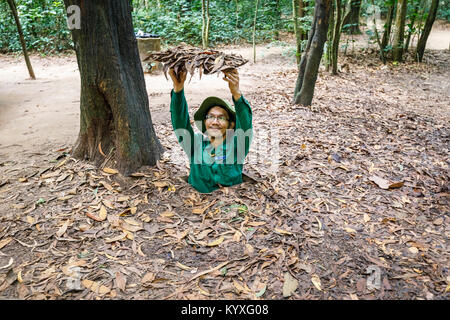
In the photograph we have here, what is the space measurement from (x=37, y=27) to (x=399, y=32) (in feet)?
54.5

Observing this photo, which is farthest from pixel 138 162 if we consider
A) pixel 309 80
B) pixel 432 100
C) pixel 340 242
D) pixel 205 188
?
pixel 432 100

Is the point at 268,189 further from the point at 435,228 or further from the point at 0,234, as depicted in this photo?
the point at 0,234

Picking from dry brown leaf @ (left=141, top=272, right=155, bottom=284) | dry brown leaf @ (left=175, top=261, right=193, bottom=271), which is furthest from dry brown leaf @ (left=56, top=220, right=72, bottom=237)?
dry brown leaf @ (left=175, top=261, right=193, bottom=271)

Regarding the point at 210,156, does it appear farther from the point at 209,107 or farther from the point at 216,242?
the point at 216,242

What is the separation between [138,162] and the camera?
135 inches

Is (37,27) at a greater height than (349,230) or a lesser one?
greater

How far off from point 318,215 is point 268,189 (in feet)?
2.10

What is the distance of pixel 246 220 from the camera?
117 inches

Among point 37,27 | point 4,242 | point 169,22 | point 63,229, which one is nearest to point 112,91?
point 63,229

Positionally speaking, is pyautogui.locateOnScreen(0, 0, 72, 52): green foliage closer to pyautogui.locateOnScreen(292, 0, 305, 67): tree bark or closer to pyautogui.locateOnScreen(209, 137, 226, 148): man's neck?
pyautogui.locateOnScreen(292, 0, 305, 67): tree bark

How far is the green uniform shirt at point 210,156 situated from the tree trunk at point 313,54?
3.55 metres

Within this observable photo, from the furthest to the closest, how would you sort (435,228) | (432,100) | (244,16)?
1. (244,16)
2. (432,100)
3. (435,228)

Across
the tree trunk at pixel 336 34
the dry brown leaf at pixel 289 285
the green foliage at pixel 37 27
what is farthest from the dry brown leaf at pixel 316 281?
the green foliage at pixel 37 27

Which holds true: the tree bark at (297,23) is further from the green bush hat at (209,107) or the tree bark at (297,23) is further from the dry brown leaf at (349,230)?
the dry brown leaf at (349,230)
